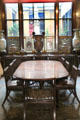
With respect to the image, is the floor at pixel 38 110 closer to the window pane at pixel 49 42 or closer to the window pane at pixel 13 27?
the window pane at pixel 49 42

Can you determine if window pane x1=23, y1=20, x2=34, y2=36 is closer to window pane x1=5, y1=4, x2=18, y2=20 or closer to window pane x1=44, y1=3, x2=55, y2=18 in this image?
window pane x1=5, y1=4, x2=18, y2=20

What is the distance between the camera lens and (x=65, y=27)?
5.89 m

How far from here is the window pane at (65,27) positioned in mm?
5861

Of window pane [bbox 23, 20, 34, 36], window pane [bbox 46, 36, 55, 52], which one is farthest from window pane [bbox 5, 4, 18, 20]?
window pane [bbox 46, 36, 55, 52]

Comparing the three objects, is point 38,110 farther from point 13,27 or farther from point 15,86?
point 13,27

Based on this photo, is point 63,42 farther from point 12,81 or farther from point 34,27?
point 12,81

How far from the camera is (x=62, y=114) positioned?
9.02 ft

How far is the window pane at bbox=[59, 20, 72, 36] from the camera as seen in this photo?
586 cm

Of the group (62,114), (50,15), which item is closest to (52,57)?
(50,15)

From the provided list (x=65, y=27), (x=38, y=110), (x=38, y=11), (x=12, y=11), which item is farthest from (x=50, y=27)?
(x=38, y=110)

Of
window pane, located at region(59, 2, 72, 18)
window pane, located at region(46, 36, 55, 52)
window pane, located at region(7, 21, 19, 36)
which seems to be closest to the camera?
window pane, located at region(59, 2, 72, 18)

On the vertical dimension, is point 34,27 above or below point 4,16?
below

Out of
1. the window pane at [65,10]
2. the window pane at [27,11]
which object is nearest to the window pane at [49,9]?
the window pane at [65,10]

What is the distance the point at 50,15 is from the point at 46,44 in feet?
3.54
